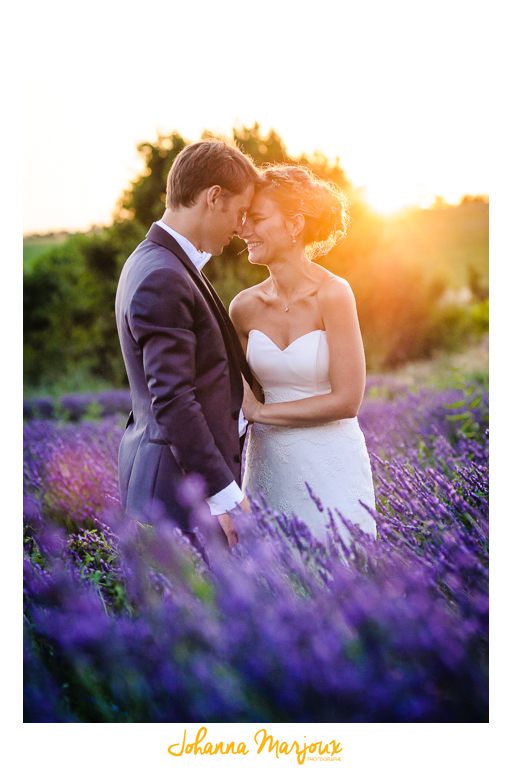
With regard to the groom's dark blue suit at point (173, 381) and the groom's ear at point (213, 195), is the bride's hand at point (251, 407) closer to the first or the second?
the groom's dark blue suit at point (173, 381)

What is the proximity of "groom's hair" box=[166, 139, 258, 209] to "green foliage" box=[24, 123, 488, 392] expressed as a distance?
5246 millimetres

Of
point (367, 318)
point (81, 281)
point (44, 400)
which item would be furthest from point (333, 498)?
point (81, 281)

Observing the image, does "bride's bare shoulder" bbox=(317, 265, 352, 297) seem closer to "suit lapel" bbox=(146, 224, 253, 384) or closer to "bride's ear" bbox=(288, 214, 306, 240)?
"bride's ear" bbox=(288, 214, 306, 240)

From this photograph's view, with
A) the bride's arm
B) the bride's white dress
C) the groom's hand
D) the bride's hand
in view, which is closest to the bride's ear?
the bride's arm

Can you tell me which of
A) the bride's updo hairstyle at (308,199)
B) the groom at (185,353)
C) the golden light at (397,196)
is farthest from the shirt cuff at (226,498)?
the golden light at (397,196)

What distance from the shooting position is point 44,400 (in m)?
7.82

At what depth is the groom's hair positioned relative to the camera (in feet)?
7.55

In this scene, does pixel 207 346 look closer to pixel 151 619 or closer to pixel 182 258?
pixel 182 258

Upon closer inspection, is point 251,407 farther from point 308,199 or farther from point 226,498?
point 308,199

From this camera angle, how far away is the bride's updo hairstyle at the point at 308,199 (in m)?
2.73

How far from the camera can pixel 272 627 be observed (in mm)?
1493

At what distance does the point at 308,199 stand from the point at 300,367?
637 millimetres
